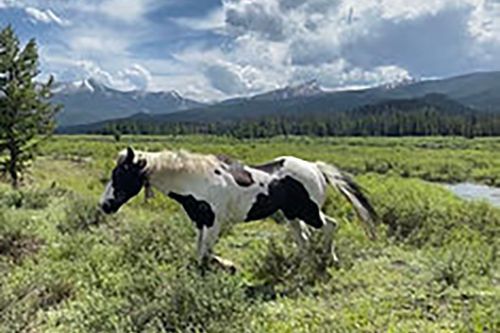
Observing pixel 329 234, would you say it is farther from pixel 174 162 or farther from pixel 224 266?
pixel 174 162

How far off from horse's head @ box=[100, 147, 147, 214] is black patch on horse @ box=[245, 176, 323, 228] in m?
1.41

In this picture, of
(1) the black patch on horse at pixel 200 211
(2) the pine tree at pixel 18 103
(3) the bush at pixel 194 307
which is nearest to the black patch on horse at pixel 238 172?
(1) the black patch on horse at pixel 200 211

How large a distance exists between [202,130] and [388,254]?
159025 millimetres

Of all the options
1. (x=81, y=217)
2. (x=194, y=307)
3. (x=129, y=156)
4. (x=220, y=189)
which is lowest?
(x=81, y=217)

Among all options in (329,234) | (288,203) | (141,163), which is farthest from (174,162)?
(329,234)

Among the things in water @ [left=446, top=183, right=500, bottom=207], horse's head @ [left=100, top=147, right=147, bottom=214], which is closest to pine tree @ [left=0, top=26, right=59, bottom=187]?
horse's head @ [left=100, top=147, right=147, bottom=214]

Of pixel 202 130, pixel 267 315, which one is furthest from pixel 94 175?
pixel 202 130

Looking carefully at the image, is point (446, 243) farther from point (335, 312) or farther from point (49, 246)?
point (49, 246)

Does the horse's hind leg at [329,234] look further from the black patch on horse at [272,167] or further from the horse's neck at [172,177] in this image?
the horse's neck at [172,177]

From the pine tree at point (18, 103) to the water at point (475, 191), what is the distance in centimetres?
2127

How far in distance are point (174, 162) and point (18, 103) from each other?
748 inches

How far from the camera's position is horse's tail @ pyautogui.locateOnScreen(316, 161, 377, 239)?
746cm

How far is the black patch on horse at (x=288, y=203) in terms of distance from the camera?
6.91 m

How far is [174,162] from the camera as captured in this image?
6.61m
